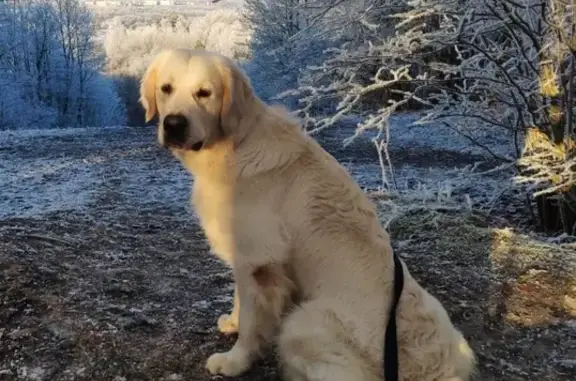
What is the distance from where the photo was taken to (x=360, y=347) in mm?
2521

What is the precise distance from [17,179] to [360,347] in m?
6.81

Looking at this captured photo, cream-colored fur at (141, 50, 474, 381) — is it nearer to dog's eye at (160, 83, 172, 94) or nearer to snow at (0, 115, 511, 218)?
dog's eye at (160, 83, 172, 94)

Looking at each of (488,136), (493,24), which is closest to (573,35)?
(493,24)

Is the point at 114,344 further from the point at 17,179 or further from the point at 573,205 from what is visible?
the point at 17,179

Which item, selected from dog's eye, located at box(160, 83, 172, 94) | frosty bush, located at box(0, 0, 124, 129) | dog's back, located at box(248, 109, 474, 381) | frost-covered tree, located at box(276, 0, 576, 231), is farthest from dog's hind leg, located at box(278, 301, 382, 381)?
frosty bush, located at box(0, 0, 124, 129)

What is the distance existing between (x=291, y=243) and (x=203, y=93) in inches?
34.3

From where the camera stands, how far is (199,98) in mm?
2891

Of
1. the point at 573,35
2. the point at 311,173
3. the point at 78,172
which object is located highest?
the point at 573,35

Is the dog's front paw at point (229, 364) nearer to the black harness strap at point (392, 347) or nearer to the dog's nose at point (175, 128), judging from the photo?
the black harness strap at point (392, 347)

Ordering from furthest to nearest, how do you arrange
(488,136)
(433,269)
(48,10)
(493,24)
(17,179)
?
(48,10) → (17,179) → (488,136) → (493,24) → (433,269)

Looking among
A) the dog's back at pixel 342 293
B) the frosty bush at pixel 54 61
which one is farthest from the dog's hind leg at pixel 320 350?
the frosty bush at pixel 54 61

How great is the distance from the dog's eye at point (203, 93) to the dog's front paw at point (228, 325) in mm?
1382

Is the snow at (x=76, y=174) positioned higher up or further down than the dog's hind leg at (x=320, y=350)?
further down

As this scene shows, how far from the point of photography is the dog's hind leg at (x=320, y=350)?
A: 8.18 ft
